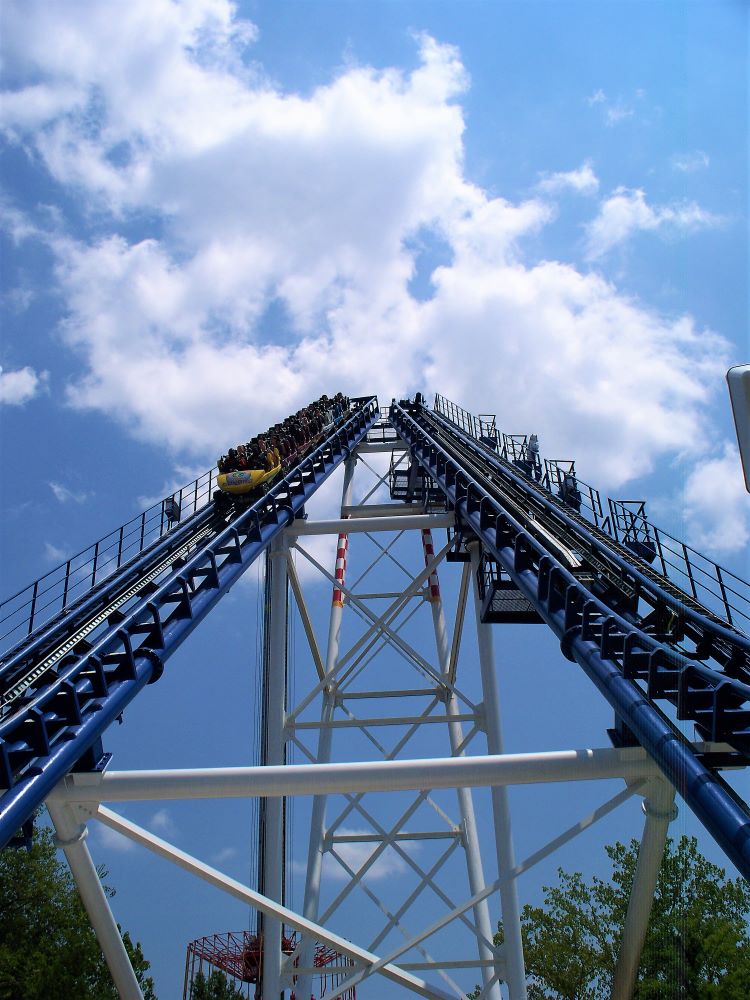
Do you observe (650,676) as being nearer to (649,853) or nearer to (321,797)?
(649,853)

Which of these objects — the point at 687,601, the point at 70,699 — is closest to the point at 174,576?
the point at 70,699

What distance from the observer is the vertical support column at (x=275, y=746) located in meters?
9.72

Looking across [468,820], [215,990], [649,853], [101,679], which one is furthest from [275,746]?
[215,990]

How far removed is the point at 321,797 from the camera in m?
12.0

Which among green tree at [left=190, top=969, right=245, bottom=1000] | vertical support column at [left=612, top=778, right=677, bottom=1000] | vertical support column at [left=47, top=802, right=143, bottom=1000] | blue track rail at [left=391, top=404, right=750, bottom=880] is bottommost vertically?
green tree at [left=190, top=969, right=245, bottom=1000]

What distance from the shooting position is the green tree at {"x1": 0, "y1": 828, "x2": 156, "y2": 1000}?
579 inches

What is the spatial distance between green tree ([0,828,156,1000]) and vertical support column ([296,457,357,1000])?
6684mm

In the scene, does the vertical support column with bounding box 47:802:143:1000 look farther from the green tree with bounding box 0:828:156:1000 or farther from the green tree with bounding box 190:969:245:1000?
the green tree with bounding box 190:969:245:1000

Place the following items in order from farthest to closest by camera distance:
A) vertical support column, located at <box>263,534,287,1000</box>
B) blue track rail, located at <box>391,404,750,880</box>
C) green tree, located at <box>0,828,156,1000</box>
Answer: green tree, located at <box>0,828,156,1000</box>
vertical support column, located at <box>263,534,287,1000</box>
blue track rail, located at <box>391,404,750,880</box>

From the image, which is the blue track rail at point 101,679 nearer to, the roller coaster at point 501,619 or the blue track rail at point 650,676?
the roller coaster at point 501,619

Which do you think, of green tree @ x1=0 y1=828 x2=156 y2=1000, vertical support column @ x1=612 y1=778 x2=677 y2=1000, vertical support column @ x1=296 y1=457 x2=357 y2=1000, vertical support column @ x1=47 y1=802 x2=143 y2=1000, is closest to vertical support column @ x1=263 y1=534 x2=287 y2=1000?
vertical support column @ x1=296 y1=457 x2=357 y2=1000

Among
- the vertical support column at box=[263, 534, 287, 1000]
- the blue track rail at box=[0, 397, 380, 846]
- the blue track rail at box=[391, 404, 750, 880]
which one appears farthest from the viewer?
the vertical support column at box=[263, 534, 287, 1000]

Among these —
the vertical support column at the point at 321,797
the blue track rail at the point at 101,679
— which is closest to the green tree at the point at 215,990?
the vertical support column at the point at 321,797

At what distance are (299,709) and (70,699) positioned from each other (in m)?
5.24
